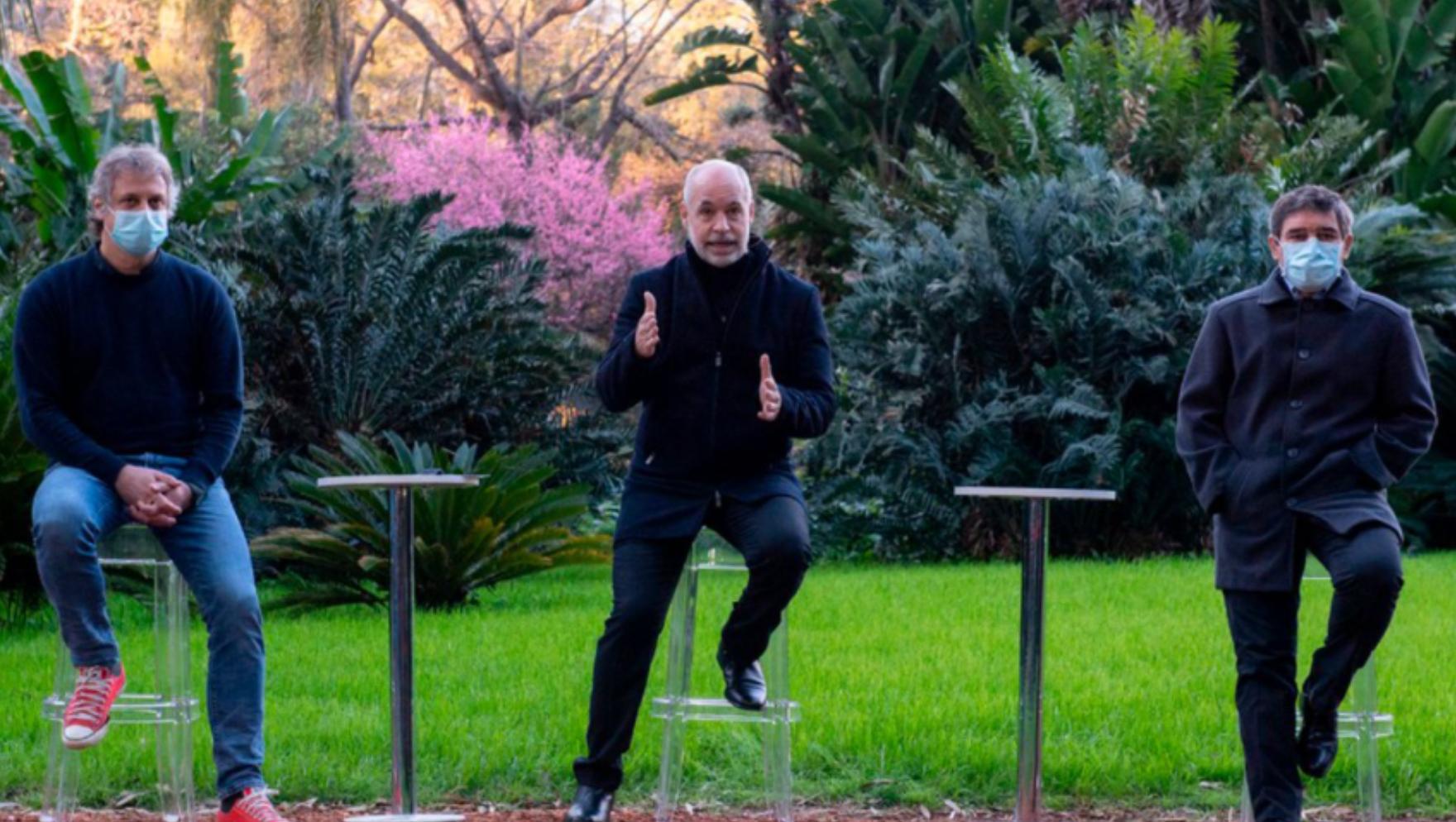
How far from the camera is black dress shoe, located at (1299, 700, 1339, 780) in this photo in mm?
5949

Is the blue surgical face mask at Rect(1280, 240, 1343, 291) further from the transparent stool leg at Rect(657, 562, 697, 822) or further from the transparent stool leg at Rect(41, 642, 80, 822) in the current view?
the transparent stool leg at Rect(41, 642, 80, 822)

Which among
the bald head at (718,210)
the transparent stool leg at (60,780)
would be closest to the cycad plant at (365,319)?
the transparent stool leg at (60,780)

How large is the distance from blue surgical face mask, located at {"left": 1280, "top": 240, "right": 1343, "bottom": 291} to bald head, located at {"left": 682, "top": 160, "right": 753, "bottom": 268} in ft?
5.42

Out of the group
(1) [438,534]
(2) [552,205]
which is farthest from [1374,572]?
(2) [552,205]

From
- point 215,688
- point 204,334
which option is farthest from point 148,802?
point 204,334

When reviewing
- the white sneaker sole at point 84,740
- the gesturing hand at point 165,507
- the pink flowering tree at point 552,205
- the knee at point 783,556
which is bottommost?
the white sneaker sole at point 84,740

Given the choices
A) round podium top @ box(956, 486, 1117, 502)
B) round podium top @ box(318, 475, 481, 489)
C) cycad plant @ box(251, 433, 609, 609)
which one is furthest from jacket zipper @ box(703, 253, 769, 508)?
cycad plant @ box(251, 433, 609, 609)

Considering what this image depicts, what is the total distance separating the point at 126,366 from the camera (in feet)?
20.8

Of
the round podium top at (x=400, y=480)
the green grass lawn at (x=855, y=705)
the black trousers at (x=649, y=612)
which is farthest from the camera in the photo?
the green grass lawn at (x=855, y=705)

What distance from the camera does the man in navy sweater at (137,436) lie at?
5996 mm

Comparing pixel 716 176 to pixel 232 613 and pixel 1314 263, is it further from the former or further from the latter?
pixel 232 613

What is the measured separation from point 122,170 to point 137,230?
20 centimetres

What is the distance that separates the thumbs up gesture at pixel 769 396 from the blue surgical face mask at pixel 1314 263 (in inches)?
60.5

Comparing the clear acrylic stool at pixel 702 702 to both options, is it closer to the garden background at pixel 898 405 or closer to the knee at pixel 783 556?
the knee at pixel 783 556
